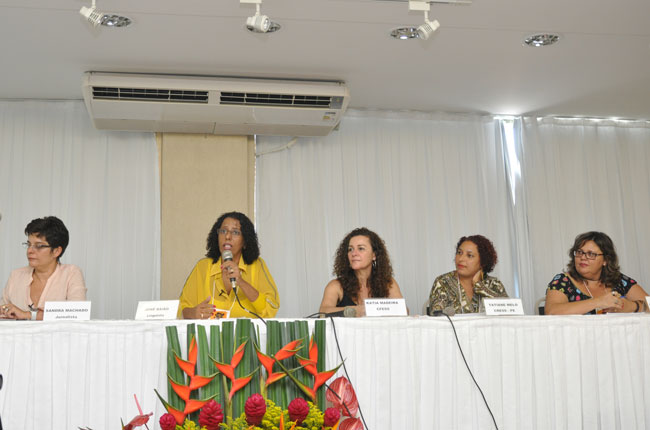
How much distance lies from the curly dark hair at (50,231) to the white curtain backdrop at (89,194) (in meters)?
1.25

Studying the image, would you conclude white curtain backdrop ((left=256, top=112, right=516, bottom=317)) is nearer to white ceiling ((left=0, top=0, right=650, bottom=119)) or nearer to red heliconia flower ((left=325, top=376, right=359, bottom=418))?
white ceiling ((left=0, top=0, right=650, bottom=119))

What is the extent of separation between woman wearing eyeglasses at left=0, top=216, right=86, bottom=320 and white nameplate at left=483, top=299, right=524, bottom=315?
183cm

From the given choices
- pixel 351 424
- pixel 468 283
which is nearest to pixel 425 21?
pixel 468 283

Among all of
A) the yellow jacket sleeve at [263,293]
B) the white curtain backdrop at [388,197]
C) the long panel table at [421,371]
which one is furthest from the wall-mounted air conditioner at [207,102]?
the long panel table at [421,371]

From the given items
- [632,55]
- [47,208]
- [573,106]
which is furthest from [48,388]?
[573,106]

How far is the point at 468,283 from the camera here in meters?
3.67

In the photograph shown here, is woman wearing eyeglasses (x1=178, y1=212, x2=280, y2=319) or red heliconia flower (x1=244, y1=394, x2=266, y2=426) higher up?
woman wearing eyeglasses (x1=178, y1=212, x2=280, y2=319)

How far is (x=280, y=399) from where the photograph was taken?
79.4 inches

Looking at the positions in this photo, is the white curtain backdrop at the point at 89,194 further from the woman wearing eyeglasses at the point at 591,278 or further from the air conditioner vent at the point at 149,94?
the woman wearing eyeglasses at the point at 591,278

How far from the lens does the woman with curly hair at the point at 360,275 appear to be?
3.39m

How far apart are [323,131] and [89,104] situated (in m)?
1.50

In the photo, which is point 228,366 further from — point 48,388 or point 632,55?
point 632,55

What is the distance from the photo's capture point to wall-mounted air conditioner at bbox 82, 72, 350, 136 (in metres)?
4.04

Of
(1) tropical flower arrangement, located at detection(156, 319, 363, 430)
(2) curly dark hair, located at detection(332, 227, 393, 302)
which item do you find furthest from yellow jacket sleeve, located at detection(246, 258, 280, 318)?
(1) tropical flower arrangement, located at detection(156, 319, 363, 430)
